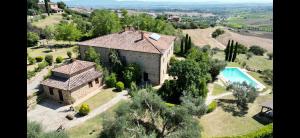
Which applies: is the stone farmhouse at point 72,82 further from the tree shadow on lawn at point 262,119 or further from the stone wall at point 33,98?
the tree shadow on lawn at point 262,119

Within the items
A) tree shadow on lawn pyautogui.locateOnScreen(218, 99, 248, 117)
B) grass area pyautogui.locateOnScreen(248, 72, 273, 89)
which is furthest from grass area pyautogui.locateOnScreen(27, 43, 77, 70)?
grass area pyautogui.locateOnScreen(248, 72, 273, 89)

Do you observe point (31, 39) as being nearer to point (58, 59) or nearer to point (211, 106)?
point (58, 59)

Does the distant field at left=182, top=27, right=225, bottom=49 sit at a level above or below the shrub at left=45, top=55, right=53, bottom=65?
above

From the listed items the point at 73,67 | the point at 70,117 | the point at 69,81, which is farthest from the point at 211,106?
the point at 73,67

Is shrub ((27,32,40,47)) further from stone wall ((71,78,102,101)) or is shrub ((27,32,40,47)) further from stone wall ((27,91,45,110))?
stone wall ((71,78,102,101))

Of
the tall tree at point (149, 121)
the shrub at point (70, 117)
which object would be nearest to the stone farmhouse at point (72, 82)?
the shrub at point (70, 117)
